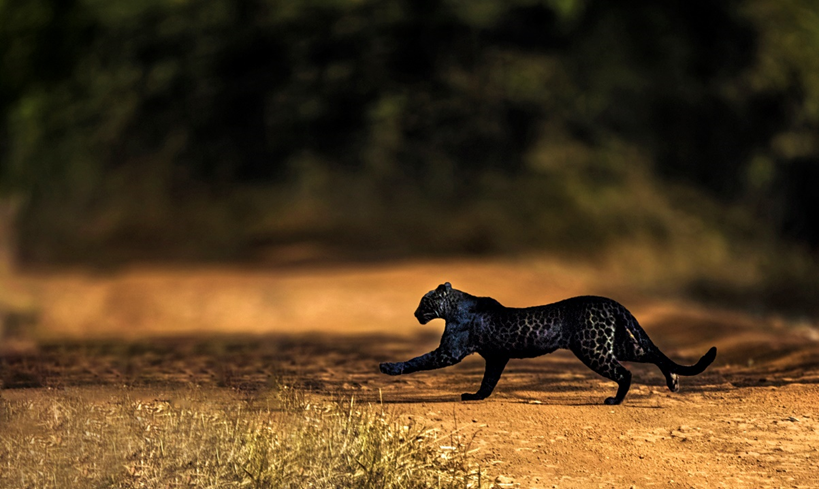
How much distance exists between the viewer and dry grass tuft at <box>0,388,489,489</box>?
196 inches

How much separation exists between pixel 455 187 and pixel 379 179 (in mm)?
1045

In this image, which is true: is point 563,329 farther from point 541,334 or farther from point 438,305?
point 438,305

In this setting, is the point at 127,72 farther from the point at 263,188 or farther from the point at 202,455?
the point at 202,455

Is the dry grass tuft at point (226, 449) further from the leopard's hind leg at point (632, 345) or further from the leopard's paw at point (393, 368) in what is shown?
the leopard's hind leg at point (632, 345)

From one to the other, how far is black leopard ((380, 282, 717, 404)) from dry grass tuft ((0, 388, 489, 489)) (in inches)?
19.0

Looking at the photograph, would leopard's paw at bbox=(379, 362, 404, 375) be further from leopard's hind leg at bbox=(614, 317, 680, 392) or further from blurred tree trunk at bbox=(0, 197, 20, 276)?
blurred tree trunk at bbox=(0, 197, 20, 276)

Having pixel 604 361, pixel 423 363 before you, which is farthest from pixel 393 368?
pixel 604 361

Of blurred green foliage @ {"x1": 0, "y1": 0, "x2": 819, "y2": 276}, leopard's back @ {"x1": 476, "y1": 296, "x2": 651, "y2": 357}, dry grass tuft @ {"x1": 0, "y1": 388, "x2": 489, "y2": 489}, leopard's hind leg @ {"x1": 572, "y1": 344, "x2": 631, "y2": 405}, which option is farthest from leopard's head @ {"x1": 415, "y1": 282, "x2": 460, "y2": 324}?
blurred green foliage @ {"x1": 0, "y1": 0, "x2": 819, "y2": 276}

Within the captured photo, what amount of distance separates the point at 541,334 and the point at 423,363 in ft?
2.42

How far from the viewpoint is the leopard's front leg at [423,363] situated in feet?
18.4

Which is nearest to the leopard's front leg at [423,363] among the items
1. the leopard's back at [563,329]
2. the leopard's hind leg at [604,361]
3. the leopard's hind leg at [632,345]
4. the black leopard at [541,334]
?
the black leopard at [541,334]

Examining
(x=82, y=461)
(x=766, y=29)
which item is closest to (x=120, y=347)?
(x=82, y=461)

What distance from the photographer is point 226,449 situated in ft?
16.9

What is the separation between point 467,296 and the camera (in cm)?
602
